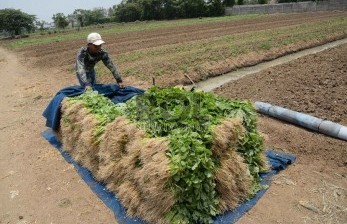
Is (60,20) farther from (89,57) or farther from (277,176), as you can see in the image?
(277,176)

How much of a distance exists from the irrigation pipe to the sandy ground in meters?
0.12

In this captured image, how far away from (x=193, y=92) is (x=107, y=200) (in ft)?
6.56

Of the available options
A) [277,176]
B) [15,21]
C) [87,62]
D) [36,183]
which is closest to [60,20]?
[15,21]

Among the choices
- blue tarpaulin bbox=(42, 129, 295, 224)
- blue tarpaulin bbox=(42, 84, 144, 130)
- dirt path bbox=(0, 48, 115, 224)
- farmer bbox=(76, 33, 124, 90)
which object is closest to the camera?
blue tarpaulin bbox=(42, 129, 295, 224)

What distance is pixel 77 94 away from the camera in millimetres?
6535

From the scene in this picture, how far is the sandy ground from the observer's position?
4.52 meters

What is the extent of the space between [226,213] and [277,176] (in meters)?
1.31

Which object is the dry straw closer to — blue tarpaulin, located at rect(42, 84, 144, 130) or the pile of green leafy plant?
the pile of green leafy plant

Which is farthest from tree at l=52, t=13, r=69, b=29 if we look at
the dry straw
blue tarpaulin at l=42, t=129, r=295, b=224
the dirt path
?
the dry straw

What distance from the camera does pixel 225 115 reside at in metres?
4.71

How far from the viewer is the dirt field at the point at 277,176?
4527 mm

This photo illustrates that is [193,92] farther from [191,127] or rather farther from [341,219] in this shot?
[341,219]

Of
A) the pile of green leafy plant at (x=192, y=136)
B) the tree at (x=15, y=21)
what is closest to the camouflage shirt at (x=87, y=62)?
the pile of green leafy plant at (x=192, y=136)

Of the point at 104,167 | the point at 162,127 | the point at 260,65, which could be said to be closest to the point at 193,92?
the point at 162,127
